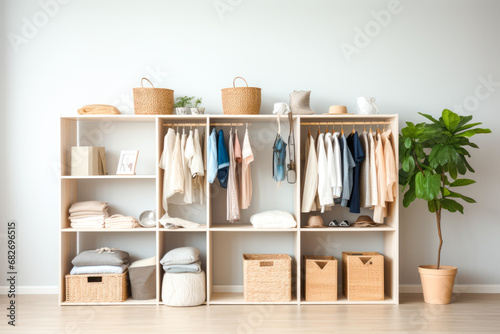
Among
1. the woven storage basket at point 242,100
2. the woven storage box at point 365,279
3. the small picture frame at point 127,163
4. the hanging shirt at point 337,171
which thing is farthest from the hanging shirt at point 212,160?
the woven storage box at point 365,279

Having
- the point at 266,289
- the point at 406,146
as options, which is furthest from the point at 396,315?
the point at 406,146

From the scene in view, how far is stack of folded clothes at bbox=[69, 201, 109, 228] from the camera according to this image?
4570 mm

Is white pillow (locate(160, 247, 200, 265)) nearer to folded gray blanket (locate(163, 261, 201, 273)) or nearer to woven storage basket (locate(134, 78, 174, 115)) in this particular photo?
folded gray blanket (locate(163, 261, 201, 273))

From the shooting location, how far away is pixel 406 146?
14.3ft

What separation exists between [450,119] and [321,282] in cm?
186

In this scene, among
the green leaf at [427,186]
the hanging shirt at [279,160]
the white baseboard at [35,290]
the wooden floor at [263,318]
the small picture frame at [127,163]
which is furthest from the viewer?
the white baseboard at [35,290]

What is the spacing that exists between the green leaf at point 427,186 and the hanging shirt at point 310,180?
2.95 feet

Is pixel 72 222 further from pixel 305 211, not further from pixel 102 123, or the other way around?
pixel 305 211

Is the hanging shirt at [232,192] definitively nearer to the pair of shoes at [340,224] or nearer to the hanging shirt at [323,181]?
the hanging shirt at [323,181]

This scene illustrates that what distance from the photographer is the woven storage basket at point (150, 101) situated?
453 centimetres

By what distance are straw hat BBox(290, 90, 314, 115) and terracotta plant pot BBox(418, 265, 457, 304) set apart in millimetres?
1809

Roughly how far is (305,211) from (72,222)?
2159mm

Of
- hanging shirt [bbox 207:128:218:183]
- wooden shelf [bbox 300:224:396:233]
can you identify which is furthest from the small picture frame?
wooden shelf [bbox 300:224:396:233]

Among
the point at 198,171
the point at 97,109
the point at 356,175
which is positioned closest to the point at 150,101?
the point at 97,109
